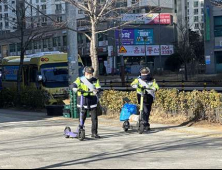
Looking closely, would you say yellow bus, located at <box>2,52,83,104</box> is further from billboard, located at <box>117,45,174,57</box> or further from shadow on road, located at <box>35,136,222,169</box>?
billboard, located at <box>117,45,174,57</box>

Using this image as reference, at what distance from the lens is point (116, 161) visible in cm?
842

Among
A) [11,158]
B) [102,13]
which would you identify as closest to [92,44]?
[102,13]

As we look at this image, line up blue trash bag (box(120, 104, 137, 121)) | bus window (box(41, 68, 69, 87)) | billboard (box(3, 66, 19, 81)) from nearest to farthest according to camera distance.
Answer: blue trash bag (box(120, 104, 137, 121)) → bus window (box(41, 68, 69, 87)) → billboard (box(3, 66, 19, 81))

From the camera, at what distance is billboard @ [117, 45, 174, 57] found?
255 ft

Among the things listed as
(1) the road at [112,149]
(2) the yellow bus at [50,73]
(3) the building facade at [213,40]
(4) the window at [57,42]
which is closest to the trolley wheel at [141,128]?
(1) the road at [112,149]

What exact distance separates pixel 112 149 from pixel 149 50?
69530 mm

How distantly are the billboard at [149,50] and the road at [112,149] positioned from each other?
63.9m

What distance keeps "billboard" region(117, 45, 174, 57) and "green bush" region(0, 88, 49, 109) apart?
55002 mm

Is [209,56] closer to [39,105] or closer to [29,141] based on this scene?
[39,105]

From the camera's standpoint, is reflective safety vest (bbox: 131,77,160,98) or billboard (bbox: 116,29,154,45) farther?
billboard (bbox: 116,29,154,45)

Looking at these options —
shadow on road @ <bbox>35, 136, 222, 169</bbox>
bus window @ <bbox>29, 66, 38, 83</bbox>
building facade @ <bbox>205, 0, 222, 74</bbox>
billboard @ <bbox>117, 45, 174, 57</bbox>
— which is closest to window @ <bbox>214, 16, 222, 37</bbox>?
building facade @ <bbox>205, 0, 222, 74</bbox>

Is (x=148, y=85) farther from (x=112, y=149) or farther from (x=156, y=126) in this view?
(x=112, y=149)

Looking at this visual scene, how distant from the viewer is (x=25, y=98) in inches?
832

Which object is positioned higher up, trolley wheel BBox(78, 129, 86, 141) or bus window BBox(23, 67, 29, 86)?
bus window BBox(23, 67, 29, 86)
